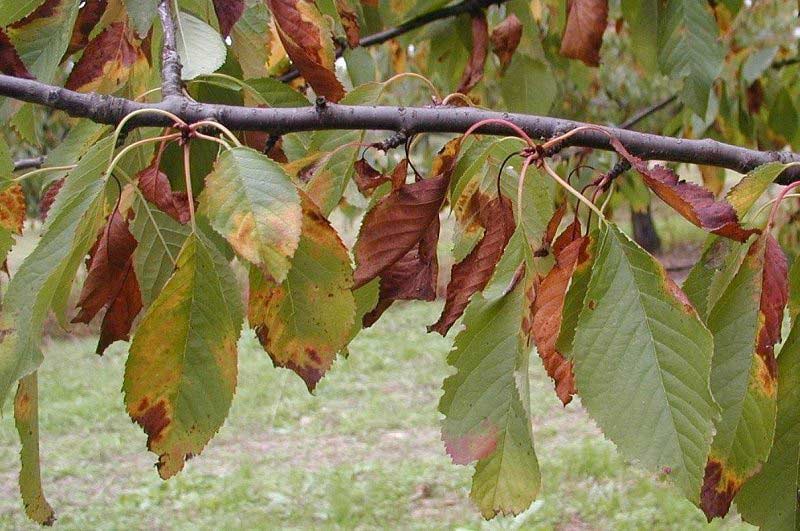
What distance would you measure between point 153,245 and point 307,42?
0.25 metres

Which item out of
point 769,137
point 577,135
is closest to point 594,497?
point 769,137

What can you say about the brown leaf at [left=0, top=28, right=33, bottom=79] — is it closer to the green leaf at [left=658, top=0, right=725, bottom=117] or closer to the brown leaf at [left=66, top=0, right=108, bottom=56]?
the brown leaf at [left=66, top=0, right=108, bottom=56]

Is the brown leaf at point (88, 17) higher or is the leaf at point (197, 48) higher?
the leaf at point (197, 48)

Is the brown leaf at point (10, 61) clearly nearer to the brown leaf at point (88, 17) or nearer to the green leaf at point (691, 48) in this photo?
the brown leaf at point (88, 17)

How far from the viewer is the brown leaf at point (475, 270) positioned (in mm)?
765

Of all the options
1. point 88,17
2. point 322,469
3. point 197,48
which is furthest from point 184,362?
point 322,469

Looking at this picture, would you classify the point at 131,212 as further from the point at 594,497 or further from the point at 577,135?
the point at 594,497

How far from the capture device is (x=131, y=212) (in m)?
0.89

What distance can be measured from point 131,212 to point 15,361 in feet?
0.75

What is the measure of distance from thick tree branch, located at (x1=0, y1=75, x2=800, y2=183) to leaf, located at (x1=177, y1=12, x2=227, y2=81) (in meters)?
0.11

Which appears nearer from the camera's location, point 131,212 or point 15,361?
point 15,361

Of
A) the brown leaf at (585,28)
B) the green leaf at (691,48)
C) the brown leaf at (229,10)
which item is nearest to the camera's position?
the brown leaf at (229,10)

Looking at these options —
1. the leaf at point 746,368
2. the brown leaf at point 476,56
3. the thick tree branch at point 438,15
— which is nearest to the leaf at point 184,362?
the leaf at point 746,368

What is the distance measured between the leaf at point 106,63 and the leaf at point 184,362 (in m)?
0.49
